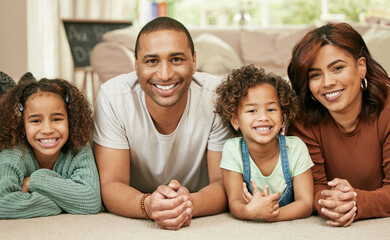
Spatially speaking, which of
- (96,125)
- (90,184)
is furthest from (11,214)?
(96,125)

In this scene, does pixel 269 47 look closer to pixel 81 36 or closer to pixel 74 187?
pixel 81 36

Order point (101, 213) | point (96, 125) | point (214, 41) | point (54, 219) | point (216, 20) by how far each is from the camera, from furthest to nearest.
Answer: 1. point (216, 20)
2. point (214, 41)
3. point (96, 125)
4. point (101, 213)
5. point (54, 219)

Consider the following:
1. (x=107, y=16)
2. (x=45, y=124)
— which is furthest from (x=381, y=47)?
(x=107, y=16)

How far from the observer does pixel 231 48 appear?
4363mm

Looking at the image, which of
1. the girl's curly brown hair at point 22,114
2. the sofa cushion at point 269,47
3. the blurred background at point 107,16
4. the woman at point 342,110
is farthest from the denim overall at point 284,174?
the blurred background at point 107,16

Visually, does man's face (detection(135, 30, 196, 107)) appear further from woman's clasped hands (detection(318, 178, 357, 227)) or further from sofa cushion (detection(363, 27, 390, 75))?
sofa cushion (detection(363, 27, 390, 75))

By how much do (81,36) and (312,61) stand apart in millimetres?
3443

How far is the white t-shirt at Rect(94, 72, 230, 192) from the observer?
1.88 metres

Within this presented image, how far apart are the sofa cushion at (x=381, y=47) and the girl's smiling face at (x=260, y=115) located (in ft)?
6.30

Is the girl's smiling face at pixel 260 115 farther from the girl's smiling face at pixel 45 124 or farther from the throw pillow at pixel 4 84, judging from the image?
the throw pillow at pixel 4 84

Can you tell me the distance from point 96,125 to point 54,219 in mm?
431

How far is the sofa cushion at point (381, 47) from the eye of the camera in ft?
11.1

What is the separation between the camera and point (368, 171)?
1.79 m

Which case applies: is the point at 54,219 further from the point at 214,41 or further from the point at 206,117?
the point at 214,41
